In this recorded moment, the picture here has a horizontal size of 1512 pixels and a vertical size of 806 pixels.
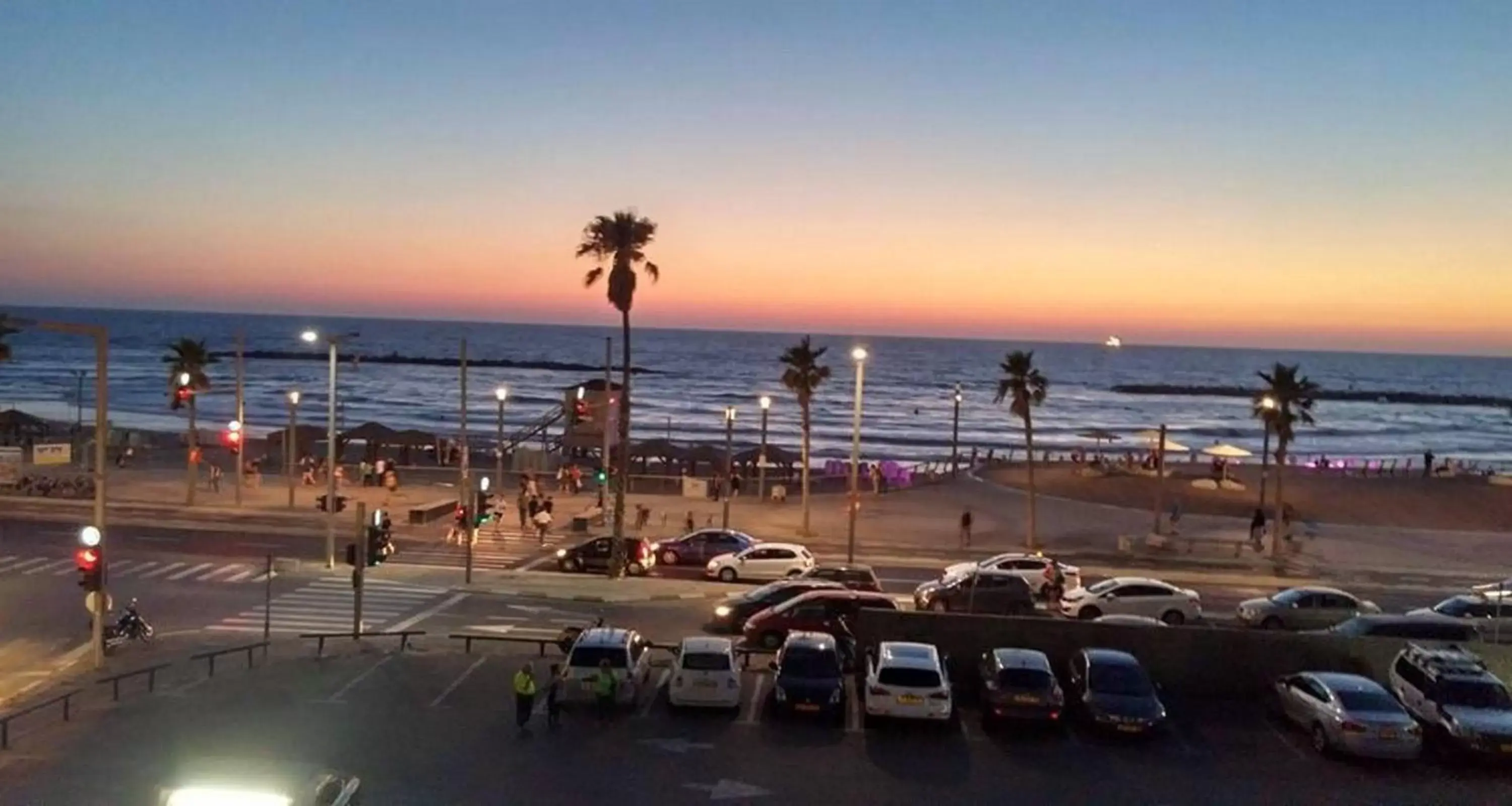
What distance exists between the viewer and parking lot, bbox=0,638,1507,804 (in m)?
17.5

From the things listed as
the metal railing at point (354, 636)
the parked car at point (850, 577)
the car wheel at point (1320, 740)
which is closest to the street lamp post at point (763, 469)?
the parked car at point (850, 577)

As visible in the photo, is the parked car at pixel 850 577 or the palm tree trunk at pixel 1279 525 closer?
the parked car at pixel 850 577

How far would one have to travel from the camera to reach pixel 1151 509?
55812 millimetres

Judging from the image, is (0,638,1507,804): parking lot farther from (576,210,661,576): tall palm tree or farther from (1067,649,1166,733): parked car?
(576,210,661,576): tall palm tree

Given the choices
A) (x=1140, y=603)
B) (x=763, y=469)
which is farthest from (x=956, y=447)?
(x=1140, y=603)

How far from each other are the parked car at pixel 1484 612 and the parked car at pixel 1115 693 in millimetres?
11743

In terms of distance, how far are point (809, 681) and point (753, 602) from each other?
8773 mm

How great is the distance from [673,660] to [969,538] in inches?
961

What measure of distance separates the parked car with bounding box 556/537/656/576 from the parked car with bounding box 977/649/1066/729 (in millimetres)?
19157

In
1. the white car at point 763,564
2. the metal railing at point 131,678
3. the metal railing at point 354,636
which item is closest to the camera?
the metal railing at point 131,678

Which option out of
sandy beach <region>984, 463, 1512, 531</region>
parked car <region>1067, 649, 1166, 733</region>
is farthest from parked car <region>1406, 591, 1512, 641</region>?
sandy beach <region>984, 463, 1512, 531</region>

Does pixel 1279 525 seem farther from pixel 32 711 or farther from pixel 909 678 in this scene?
pixel 32 711

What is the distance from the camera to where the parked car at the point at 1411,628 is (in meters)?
27.0

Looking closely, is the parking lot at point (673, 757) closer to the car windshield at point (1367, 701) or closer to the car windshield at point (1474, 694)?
the car windshield at point (1367, 701)
